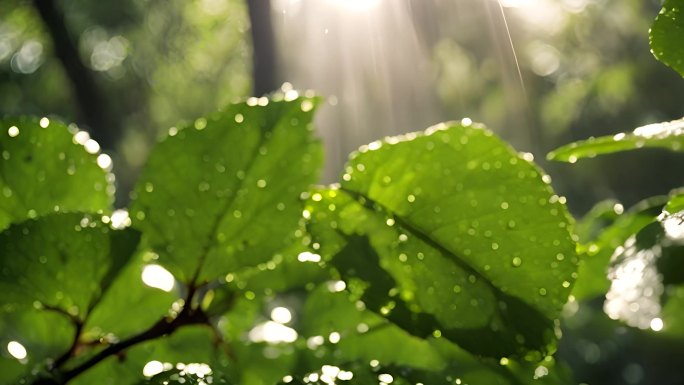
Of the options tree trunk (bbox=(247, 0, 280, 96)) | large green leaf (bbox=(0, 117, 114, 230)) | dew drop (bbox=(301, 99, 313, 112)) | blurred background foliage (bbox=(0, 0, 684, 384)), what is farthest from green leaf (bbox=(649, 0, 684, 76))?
blurred background foliage (bbox=(0, 0, 684, 384))

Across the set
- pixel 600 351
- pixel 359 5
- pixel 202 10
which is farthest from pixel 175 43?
pixel 600 351

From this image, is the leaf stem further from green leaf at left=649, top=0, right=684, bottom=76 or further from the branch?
green leaf at left=649, top=0, right=684, bottom=76

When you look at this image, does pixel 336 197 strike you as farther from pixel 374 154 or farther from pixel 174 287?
pixel 174 287

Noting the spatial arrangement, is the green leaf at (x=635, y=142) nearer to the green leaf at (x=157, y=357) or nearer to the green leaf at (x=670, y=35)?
the green leaf at (x=670, y=35)

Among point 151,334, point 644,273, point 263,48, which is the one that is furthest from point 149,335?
point 263,48

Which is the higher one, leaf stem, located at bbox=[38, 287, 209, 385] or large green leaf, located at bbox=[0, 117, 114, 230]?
large green leaf, located at bbox=[0, 117, 114, 230]
